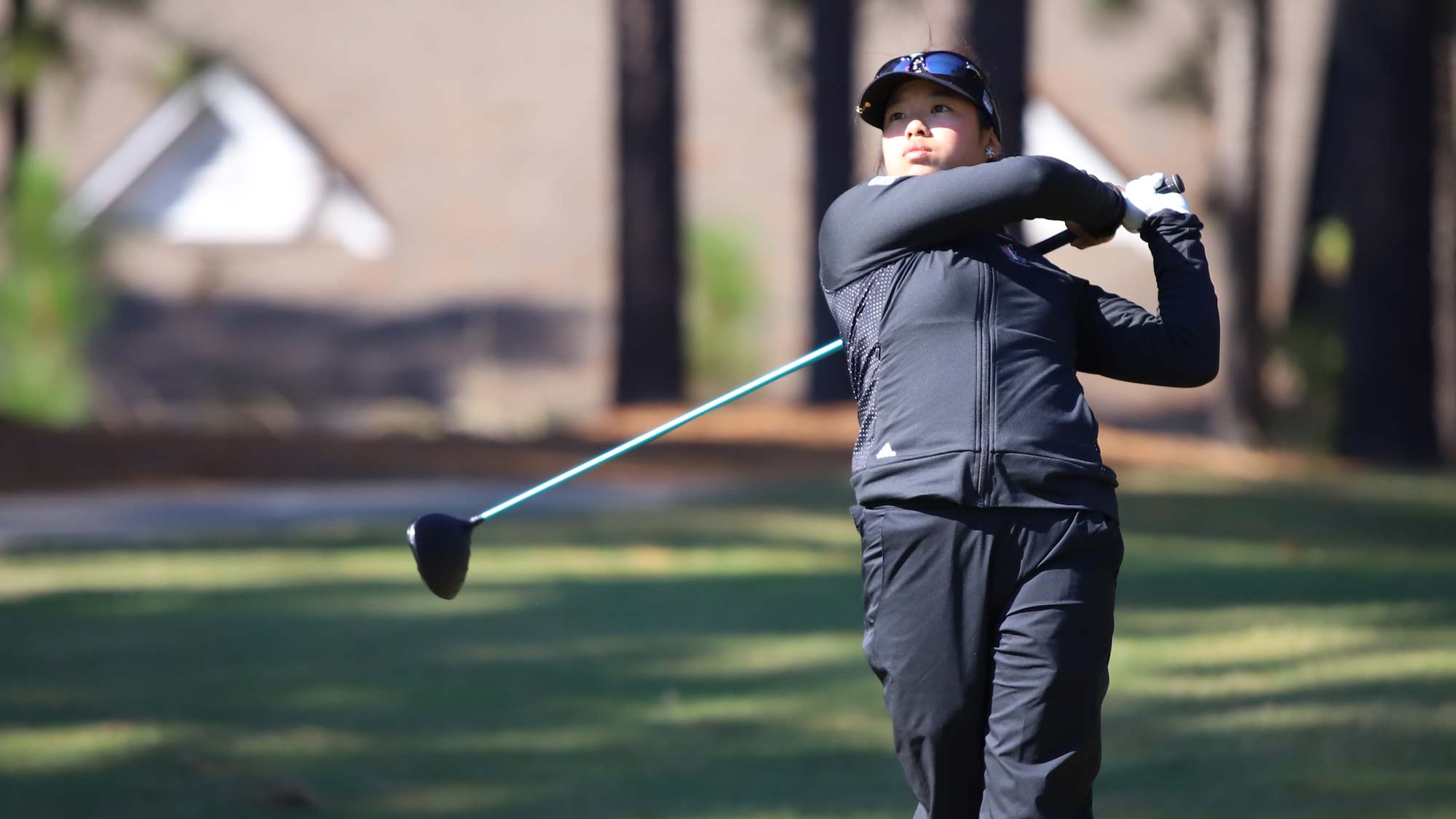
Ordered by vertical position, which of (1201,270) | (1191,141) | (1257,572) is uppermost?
(1191,141)

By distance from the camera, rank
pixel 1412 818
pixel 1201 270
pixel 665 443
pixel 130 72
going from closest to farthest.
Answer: pixel 1201 270 → pixel 1412 818 → pixel 665 443 → pixel 130 72

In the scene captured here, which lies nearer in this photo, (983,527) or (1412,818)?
(983,527)

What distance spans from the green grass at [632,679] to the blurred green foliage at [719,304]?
10.8 meters

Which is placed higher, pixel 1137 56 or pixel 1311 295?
pixel 1137 56

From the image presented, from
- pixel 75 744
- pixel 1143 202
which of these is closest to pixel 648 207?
pixel 75 744

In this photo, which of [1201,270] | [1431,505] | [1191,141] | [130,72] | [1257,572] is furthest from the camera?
[1191,141]

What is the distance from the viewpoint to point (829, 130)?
1880cm

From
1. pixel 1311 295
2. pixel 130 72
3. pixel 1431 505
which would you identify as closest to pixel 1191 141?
pixel 1311 295

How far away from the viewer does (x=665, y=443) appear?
565 inches

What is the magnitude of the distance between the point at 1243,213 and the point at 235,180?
16707 millimetres

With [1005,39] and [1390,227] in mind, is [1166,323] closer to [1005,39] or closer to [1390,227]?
[1005,39]

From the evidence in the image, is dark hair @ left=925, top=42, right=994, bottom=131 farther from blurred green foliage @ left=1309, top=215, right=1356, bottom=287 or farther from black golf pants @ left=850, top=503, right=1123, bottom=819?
blurred green foliage @ left=1309, top=215, right=1356, bottom=287

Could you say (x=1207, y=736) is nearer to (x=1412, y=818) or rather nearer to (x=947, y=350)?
(x=1412, y=818)

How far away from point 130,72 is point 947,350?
2248 cm
